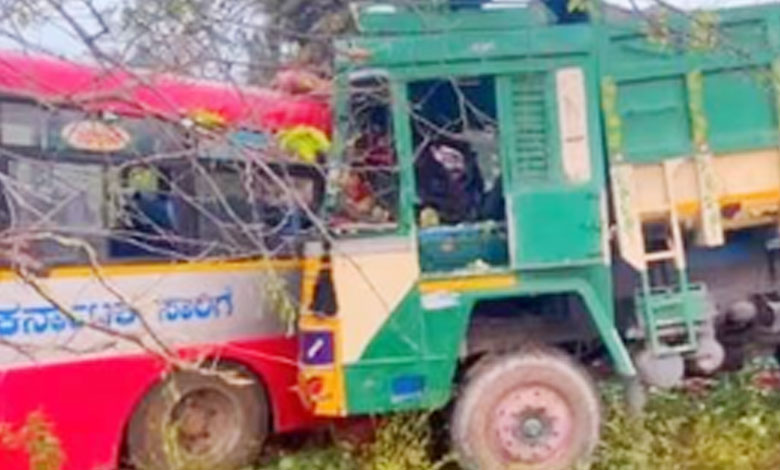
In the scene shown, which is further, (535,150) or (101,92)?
(535,150)

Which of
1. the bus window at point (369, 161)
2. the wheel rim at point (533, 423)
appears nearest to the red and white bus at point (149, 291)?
the bus window at point (369, 161)

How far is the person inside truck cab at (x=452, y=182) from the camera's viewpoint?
23.9 ft

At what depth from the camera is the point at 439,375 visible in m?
6.90

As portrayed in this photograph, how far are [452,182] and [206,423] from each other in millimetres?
1826

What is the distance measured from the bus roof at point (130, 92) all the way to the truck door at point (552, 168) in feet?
3.95

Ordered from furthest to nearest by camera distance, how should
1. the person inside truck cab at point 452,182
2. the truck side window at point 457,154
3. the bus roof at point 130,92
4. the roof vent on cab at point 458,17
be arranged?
the person inside truck cab at point 452,182 → the truck side window at point 457,154 → the roof vent on cab at point 458,17 → the bus roof at point 130,92

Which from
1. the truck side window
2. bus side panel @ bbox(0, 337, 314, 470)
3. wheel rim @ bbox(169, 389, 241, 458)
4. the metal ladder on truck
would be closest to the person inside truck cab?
the truck side window

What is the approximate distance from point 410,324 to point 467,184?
906 millimetres

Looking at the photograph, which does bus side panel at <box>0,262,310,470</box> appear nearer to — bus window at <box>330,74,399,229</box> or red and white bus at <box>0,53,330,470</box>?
red and white bus at <box>0,53,330,470</box>

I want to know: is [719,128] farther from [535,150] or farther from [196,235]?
[196,235]

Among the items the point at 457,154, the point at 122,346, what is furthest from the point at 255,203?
the point at 457,154

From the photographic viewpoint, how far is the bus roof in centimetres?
334

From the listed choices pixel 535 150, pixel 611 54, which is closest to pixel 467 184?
pixel 535 150

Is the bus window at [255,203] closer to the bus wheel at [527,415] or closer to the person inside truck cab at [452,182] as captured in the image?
the person inside truck cab at [452,182]
